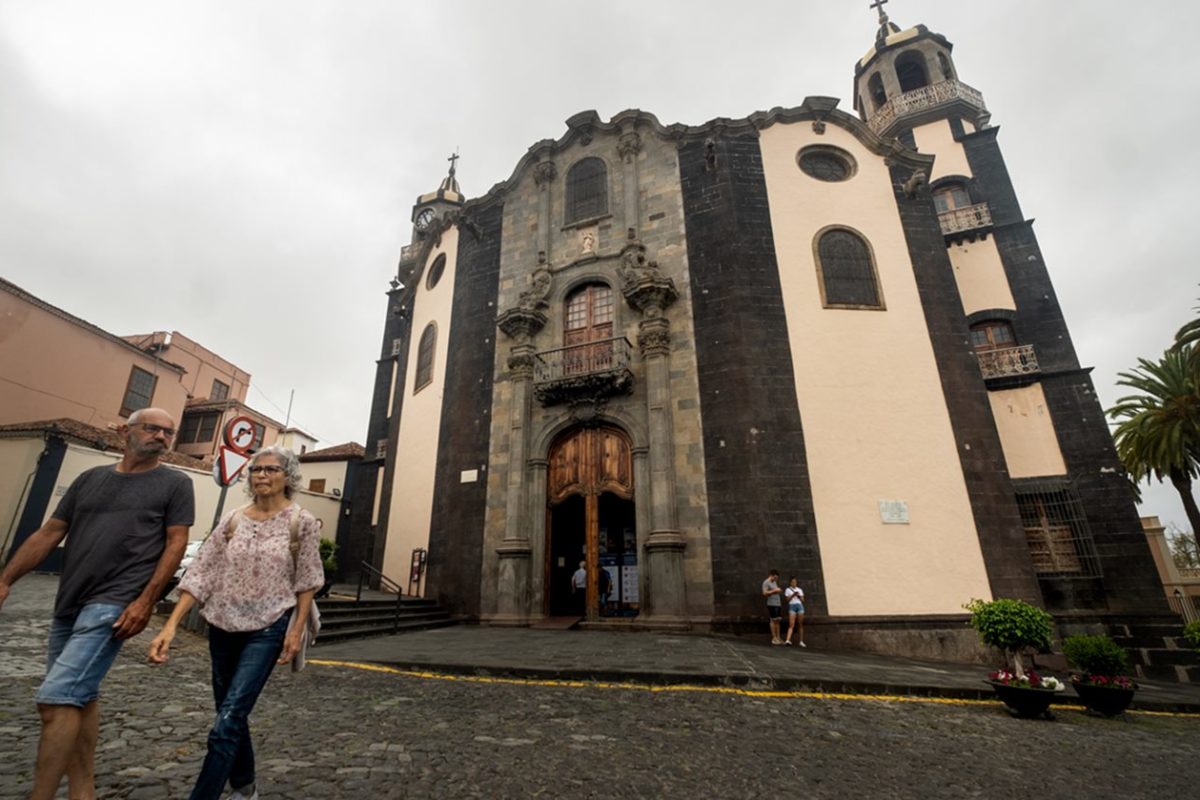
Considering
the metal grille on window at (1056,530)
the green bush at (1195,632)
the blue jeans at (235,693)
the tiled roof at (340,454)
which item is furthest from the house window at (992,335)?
the tiled roof at (340,454)

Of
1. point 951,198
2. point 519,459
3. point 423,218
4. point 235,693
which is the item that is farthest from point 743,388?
point 423,218

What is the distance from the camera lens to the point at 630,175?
1605 centimetres

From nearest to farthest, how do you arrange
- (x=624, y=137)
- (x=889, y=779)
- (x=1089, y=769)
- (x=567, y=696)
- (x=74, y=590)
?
1. (x=74, y=590)
2. (x=889, y=779)
3. (x=1089, y=769)
4. (x=567, y=696)
5. (x=624, y=137)

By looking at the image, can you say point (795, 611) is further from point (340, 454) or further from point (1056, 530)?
point (340, 454)

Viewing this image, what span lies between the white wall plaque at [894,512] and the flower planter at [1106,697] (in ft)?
16.9

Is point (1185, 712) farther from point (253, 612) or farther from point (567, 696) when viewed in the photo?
point (253, 612)

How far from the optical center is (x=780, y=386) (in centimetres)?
1277

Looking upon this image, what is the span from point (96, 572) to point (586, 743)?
3.41 meters

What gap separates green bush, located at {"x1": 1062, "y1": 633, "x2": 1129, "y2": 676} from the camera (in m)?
6.54

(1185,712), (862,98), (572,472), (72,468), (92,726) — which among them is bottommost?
(1185,712)

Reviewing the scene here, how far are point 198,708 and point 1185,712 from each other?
11.3 m

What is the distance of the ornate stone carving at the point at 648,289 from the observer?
45.6 ft

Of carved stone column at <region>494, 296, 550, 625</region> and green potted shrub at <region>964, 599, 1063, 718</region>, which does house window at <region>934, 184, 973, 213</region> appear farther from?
green potted shrub at <region>964, 599, 1063, 718</region>

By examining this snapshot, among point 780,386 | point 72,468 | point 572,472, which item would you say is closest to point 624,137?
point 780,386
